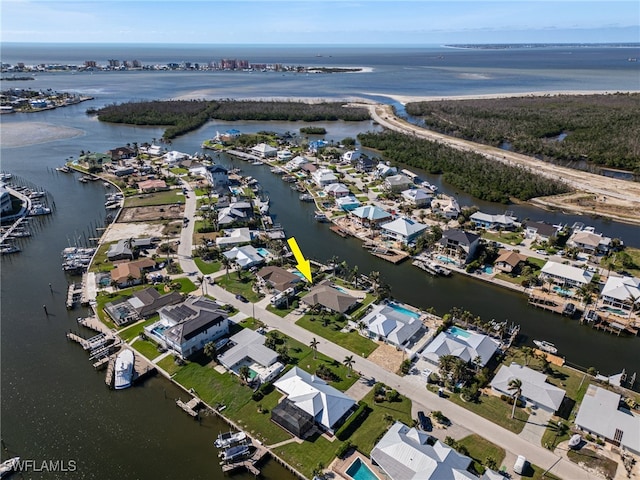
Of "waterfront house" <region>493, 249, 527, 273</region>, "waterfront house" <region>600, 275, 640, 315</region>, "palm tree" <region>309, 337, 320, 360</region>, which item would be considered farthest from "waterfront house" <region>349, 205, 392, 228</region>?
"waterfront house" <region>600, 275, 640, 315</region>

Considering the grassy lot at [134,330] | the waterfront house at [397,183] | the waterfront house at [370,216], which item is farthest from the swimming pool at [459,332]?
the waterfront house at [397,183]

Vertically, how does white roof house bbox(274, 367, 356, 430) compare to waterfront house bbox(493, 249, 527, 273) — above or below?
below

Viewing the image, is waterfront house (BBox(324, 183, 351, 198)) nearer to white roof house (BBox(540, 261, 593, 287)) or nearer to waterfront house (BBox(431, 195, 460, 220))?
waterfront house (BBox(431, 195, 460, 220))

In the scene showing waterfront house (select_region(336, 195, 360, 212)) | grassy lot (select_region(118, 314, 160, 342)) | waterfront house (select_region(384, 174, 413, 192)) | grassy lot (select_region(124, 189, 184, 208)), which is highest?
waterfront house (select_region(384, 174, 413, 192))

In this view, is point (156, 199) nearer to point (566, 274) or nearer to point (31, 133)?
point (566, 274)

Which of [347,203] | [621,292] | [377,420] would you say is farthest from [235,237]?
[621,292]
